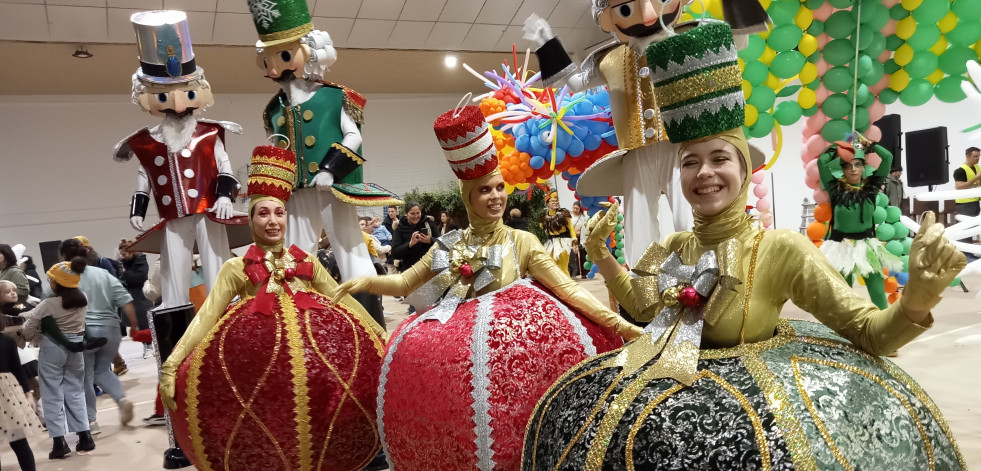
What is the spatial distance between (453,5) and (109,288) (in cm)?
725

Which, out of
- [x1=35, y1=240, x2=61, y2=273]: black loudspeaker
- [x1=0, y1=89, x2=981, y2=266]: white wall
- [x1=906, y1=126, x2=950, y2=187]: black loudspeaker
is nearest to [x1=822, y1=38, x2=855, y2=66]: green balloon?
[x1=906, y1=126, x2=950, y2=187]: black loudspeaker

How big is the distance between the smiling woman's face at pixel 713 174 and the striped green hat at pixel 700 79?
4 centimetres

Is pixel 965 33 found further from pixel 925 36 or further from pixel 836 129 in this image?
pixel 836 129

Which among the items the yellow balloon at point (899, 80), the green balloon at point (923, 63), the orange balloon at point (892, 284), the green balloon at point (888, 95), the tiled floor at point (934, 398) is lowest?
the tiled floor at point (934, 398)

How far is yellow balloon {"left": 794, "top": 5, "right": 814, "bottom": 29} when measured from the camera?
4086 millimetres

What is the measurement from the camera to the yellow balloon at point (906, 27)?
3994 mm

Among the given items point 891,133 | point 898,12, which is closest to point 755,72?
point 898,12

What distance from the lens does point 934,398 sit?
3627 mm

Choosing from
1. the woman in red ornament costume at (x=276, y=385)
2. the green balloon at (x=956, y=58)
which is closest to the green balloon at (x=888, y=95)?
the green balloon at (x=956, y=58)

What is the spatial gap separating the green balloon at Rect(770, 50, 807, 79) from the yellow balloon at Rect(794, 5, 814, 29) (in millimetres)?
162

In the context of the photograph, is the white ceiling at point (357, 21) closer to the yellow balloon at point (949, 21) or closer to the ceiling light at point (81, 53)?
the ceiling light at point (81, 53)

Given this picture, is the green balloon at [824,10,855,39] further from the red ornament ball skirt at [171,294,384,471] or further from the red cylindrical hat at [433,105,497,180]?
the red ornament ball skirt at [171,294,384,471]

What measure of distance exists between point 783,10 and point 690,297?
311cm

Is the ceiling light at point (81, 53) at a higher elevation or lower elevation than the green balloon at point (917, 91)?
higher
